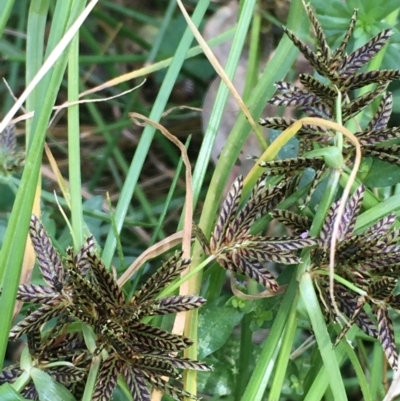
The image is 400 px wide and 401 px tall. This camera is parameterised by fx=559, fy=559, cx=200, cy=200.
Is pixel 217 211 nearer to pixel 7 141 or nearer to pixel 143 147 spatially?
pixel 143 147

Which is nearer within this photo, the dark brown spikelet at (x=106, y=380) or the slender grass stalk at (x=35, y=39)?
the dark brown spikelet at (x=106, y=380)

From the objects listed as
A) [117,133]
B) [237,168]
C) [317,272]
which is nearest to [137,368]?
[317,272]

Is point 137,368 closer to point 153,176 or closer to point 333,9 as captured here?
point 333,9

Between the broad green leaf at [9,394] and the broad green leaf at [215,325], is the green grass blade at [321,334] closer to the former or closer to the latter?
the broad green leaf at [215,325]

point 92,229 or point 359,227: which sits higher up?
point 359,227

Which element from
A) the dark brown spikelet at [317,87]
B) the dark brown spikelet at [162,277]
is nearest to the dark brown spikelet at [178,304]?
the dark brown spikelet at [162,277]

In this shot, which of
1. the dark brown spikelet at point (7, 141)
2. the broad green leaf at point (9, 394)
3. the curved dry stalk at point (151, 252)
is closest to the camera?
the broad green leaf at point (9, 394)

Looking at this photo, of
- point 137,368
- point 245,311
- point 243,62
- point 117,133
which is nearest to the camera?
point 137,368
